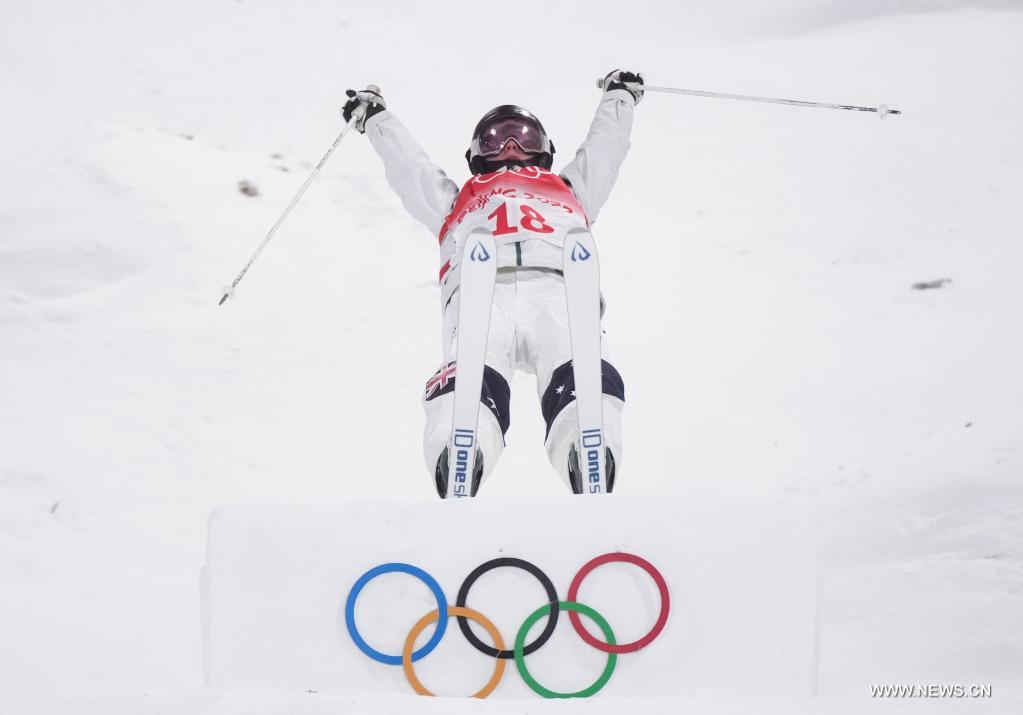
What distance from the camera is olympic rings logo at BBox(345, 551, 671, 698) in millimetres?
1605

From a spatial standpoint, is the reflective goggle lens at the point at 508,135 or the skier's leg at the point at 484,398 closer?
the skier's leg at the point at 484,398

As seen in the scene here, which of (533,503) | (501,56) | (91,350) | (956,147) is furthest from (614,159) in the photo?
(501,56)

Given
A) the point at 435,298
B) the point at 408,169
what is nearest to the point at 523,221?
the point at 408,169

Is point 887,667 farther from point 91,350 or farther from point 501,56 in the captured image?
point 501,56

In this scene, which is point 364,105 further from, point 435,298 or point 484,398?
point 435,298

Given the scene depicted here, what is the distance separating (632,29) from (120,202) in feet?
10.3

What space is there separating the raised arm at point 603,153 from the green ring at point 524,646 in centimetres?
127

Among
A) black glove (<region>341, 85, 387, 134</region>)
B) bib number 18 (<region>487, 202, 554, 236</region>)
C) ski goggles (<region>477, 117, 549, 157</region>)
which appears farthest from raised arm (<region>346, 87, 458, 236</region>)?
bib number 18 (<region>487, 202, 554, 236</region>)

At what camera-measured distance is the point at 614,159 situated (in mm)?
2723

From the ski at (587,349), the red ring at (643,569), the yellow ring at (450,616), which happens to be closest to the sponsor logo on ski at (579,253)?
the ski at (587,349)

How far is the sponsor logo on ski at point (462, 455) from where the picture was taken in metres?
2.00

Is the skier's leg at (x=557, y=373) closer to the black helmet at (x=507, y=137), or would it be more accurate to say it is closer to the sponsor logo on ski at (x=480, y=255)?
the sponsor logo on ski at (x=480, y=255)

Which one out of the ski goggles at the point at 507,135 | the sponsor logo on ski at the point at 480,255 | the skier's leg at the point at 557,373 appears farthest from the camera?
the ski goggles at the point at 507,135

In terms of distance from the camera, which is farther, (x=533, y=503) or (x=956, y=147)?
(x=956, y=147)
